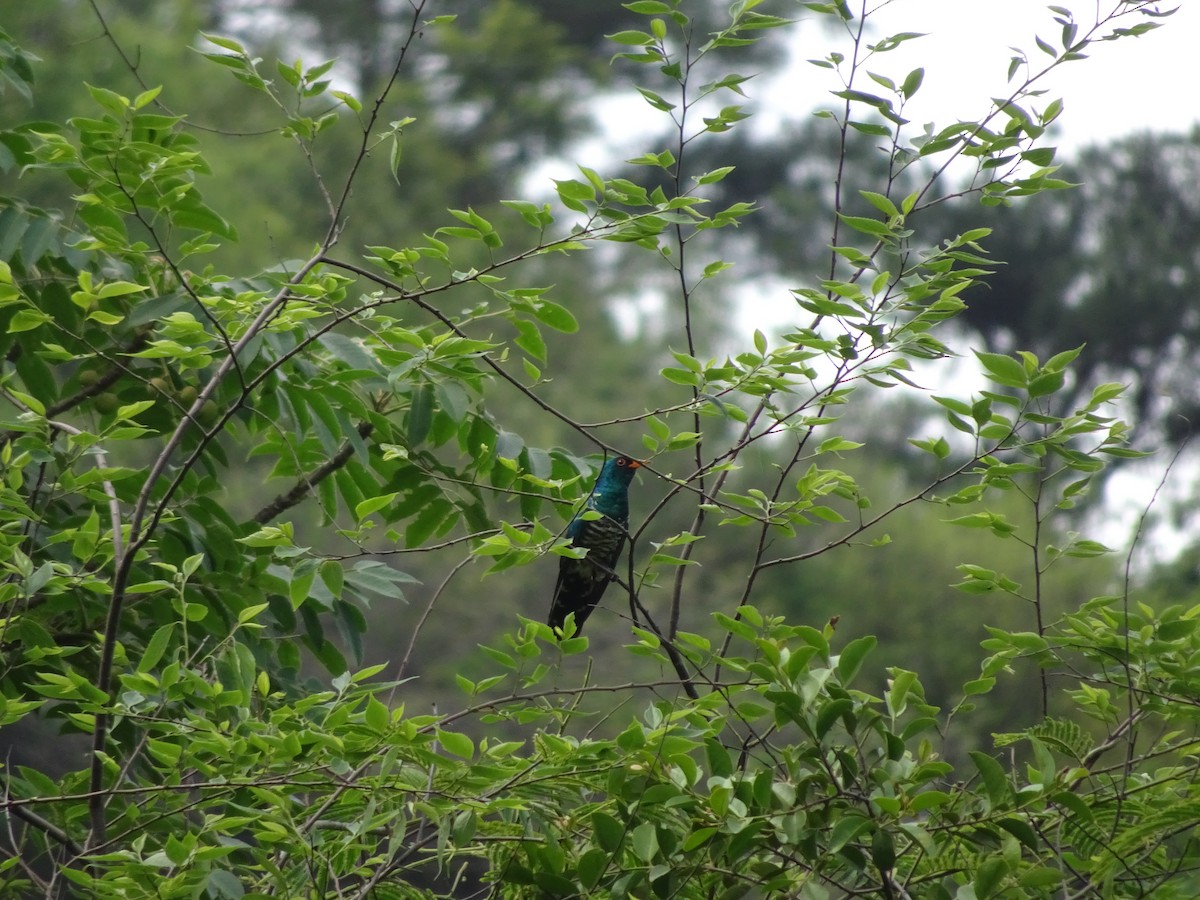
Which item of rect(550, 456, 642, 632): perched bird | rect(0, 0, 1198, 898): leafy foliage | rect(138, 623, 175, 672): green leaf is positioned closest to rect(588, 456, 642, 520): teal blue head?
rect(550, 456, 642, 632): perched bird

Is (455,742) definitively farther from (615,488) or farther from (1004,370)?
(615,488)

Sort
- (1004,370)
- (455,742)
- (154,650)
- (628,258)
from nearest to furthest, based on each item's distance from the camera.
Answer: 1. (455,742)
2. (154,650)
3. (1004,370)
4. (628,258)

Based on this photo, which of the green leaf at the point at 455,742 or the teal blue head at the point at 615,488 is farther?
the teal blue head at the point at 615,488

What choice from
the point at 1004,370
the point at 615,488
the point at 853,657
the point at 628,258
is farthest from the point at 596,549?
the point at 628,258

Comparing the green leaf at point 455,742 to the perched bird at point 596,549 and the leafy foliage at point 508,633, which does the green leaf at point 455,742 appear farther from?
the perched bird at point 596,549

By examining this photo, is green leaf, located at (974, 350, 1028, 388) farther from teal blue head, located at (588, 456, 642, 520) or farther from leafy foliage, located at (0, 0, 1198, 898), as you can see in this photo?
teal blue head, located at (588, 456, 642, 520)

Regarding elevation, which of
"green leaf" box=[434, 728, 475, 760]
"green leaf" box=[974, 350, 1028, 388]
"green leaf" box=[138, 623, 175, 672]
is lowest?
"green leaf" box=[434, 728, 475, 760]

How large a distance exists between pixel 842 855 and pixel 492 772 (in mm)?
517

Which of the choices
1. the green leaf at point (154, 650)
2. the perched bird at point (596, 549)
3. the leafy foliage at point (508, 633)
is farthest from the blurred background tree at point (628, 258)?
the green leaf at point (154, 650)

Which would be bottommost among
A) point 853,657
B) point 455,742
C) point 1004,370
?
point 455,742

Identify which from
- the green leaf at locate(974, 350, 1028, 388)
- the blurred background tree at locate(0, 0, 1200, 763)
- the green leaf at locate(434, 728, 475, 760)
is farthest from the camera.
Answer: the blurred background tree at locate(0, 0, 1200, 763)

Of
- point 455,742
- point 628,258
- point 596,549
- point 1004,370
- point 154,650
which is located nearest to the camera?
point 455,742

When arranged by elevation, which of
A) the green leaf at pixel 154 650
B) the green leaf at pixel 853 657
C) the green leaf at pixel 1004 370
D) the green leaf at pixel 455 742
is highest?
the green leaf at pixel 1004 370

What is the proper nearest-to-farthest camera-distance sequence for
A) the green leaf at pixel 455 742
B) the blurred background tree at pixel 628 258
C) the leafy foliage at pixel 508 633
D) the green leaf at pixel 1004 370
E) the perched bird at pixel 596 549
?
the green leaf at pixel 455 742
the leafy foliage at pixel 508 633
the green leaf at pixel 1004 370
the perched bird at pixel 596 549
the blurred background tree at pixel 628 258
